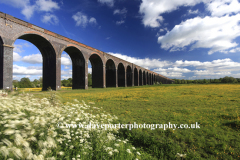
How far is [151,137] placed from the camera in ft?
11.4

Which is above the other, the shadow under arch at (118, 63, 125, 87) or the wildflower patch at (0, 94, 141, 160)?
the shadow under arch at (118, 63, 125, 87)

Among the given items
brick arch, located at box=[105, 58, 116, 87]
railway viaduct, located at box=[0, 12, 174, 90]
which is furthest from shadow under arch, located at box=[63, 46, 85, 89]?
brick arch, located at box=[105, 58, 116, 87]

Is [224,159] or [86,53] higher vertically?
[86,53]

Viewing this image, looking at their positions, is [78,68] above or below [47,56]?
below

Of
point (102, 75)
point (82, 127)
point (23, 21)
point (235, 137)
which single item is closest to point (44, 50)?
point (23, 21)

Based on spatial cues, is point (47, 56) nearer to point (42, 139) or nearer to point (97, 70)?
point (97, 70)

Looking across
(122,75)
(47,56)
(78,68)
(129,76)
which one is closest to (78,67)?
(78,68)

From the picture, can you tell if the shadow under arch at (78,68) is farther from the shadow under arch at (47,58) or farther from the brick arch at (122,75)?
the brick arch at (122,75)

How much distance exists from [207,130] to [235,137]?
2.17 feet

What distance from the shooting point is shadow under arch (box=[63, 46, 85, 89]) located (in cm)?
2473

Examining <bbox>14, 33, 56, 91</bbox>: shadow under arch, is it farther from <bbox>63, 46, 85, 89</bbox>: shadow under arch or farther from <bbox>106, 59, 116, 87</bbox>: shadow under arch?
<bbox>106, 59, 116, 87</bbox>: shadow under arch

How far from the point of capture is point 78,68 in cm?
2559

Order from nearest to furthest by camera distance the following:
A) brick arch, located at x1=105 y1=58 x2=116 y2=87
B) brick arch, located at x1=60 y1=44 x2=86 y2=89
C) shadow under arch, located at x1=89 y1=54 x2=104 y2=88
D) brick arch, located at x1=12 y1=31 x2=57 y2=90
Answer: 1. brick arch, located at x1=12 y1=31 x2=57 y2=90
2. brick arch, located at x1=60 y1=44 x2=86 y2=89
3. shadow under arch, located at x1=89 y1=54 x2=104 y2=88
4. brick arch, located at x1=105 y1=58 x2=116 y2=87

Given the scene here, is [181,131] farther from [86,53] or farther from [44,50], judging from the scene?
[86,53]
